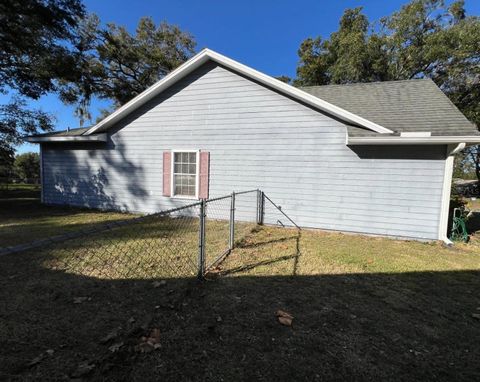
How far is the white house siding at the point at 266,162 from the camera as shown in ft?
21.9

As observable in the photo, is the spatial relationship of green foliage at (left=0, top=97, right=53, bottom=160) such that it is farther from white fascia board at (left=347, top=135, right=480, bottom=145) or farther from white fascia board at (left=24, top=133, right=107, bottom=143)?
white fascia board at (left=347, top=135, right=480, bottom=145)

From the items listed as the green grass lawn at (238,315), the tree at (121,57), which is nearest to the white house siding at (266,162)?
the green grass lawn at (238,315)

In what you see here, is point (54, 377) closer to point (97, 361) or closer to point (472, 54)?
point (97, 361)

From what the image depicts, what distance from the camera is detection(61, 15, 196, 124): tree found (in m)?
17.5

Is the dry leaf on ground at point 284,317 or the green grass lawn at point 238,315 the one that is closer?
the green grass lawn at point 238,315

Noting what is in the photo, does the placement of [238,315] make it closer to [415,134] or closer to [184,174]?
[415,134]

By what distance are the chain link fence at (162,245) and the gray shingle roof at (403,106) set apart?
146 inches

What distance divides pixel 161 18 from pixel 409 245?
2283 centimetres

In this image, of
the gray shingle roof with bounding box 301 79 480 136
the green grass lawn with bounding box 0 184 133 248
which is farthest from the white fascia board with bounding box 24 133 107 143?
the gray shingle roof with bounding box 301 79 480 136

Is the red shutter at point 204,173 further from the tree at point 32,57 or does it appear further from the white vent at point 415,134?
the tree at point 32,57

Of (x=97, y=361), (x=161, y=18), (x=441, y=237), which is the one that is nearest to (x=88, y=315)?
(x=97, y=361)

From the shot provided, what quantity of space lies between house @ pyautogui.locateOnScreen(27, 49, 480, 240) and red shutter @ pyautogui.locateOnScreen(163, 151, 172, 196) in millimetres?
36

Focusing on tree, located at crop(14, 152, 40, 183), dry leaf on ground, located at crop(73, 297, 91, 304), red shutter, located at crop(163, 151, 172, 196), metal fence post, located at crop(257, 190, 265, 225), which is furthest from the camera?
tree, located at crop(14, 152, 40, 183)

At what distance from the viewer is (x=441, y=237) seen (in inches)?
251
